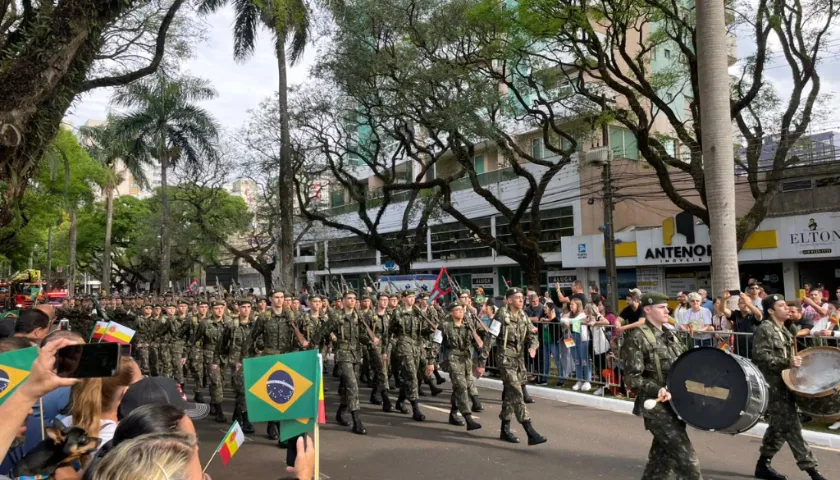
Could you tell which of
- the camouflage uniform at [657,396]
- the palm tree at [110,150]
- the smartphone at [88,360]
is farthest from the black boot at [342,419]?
the palm tree at [110,150]

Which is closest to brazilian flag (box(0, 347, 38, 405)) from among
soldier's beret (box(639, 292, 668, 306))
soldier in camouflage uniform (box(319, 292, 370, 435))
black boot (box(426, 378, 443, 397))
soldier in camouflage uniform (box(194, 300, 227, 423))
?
soldier's beret (box(639, 292, 668, 306))

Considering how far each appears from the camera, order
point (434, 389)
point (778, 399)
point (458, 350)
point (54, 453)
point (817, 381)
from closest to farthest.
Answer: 1. point (54, 453)
2. point (817, 381)
3. point (778, 399)
4. point (458, 350)
5. point (434, 389)

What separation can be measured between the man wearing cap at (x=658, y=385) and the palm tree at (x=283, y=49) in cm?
1409

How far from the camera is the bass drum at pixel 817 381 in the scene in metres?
5.63

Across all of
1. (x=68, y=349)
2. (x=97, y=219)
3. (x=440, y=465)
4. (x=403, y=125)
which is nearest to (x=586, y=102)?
(x=403, y=125)

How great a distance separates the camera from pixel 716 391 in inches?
192

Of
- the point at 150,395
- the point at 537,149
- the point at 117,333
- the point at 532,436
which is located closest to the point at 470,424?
the point at 532,436

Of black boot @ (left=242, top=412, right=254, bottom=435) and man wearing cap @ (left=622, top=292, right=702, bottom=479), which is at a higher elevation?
man wearing cap @ (left=622, top=292, right=702, bottom=479)

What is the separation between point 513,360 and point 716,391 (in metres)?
3.28

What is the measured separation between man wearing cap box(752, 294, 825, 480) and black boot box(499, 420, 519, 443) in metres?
2.65

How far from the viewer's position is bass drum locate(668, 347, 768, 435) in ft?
15.5

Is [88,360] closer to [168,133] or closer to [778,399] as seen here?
[778,399]

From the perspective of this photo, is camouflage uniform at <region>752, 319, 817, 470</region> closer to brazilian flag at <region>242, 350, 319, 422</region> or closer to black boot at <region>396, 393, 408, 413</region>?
brazilian flag at <region>242, 350, 319, 422</region>

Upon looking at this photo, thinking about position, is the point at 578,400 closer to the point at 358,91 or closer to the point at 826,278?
the point at 358,91
